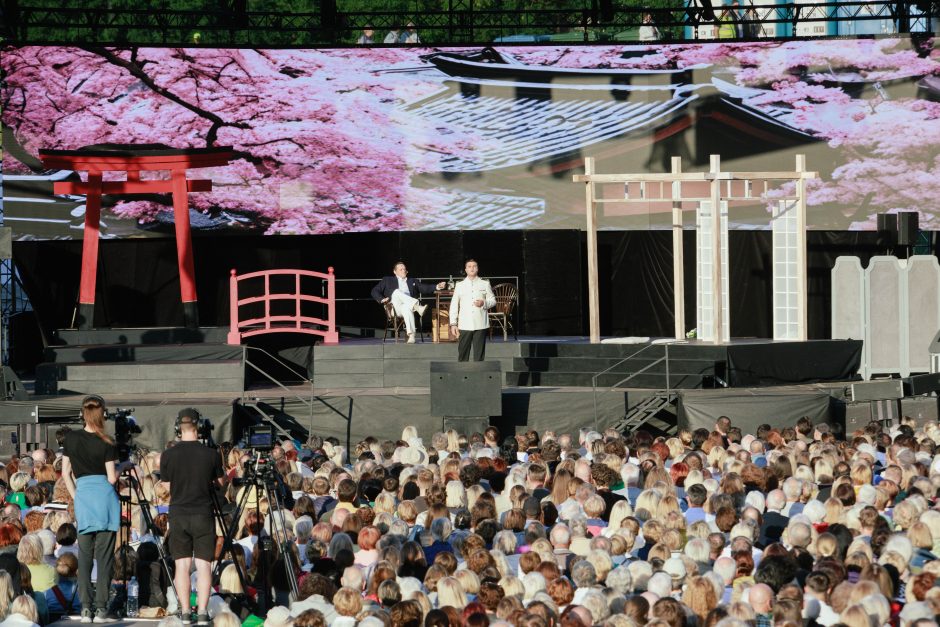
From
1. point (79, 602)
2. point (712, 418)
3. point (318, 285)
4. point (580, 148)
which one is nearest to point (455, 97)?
point (580, 148)

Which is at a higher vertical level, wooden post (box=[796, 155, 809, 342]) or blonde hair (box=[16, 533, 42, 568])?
wooden post (box=[796, 155, 809, 342])

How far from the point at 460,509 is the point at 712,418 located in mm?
6840

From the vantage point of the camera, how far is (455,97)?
2439cm

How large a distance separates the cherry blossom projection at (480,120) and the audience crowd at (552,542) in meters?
11.0

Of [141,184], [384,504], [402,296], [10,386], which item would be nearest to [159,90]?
[141,184]

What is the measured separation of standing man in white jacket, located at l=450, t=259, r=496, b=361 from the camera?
54.7 ft

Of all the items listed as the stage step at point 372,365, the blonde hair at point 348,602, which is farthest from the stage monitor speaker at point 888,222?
the blonde hair at point 348,602

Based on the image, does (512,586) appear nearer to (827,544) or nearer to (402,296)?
(827,544)

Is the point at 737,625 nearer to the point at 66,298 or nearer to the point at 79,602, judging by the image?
the point at 79,602

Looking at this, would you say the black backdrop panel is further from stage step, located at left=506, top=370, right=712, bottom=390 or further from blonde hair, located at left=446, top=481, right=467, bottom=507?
blonde hair, located at left=446, top=481, right=467, bottom=507

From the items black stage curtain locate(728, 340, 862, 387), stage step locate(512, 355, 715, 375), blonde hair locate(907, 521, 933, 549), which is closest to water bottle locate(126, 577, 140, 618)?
blonde hair locate(907, 521, 933, 549)

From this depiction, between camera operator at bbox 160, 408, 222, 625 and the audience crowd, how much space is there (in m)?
0.25

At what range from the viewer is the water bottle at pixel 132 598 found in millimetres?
9391

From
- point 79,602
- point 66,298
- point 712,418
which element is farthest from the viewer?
point 66,298
